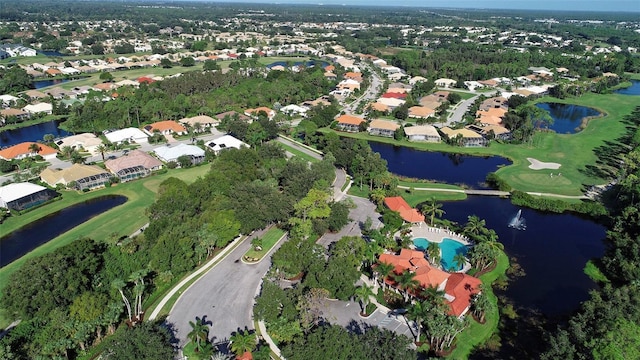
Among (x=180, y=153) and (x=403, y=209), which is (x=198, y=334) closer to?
(x=403, y=209)

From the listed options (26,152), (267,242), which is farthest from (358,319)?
(26,152)

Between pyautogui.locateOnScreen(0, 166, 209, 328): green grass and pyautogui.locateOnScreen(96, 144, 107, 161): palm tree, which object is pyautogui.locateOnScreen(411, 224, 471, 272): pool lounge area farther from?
pyautogui.locateOnScreen(96, 144, 107, 161): palm tree

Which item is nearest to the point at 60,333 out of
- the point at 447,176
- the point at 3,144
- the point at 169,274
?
the point at 169,274

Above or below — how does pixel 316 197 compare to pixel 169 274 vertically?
above

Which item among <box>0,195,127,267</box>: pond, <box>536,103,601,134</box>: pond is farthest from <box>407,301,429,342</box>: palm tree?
<box>536,103,601,134</box>: pond

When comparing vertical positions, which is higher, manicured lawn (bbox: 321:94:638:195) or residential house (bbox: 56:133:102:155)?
manicured lawn (bbox: 321:94:638:195)

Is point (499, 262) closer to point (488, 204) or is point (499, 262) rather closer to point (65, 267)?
point (488, 204)
